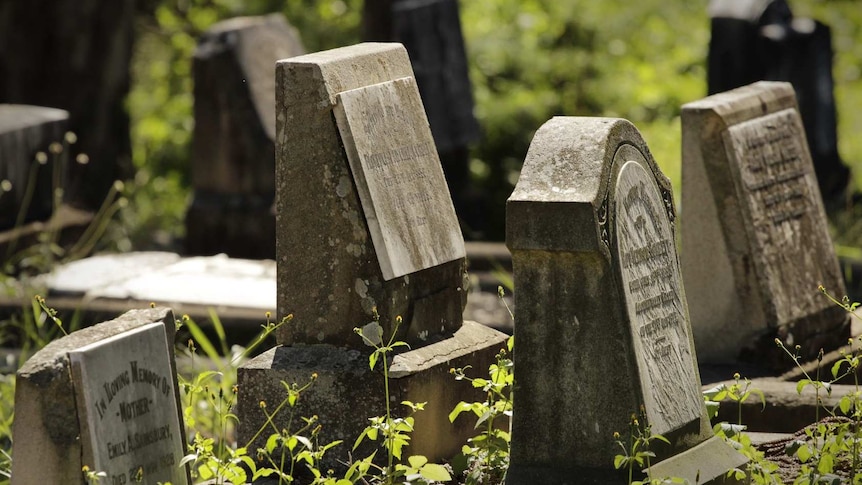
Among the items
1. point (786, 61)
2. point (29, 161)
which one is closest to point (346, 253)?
point (29, 161)

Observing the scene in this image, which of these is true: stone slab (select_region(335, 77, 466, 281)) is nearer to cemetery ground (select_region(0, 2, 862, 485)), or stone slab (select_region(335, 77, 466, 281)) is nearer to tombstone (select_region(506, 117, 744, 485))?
cemetery ground (select_region(0, 2, 862, 485))

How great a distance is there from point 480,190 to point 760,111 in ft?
15.8

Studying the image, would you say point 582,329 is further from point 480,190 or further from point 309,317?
point 480,190

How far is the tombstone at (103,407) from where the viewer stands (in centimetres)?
338

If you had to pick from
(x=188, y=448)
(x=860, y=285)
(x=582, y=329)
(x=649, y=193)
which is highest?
(x=649, y=193)

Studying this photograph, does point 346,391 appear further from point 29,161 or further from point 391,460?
point 29,161

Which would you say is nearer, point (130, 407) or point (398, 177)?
point (130, 407)

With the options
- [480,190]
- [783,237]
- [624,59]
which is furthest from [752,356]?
[624,59]

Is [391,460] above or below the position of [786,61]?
below

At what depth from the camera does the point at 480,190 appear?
1044cm

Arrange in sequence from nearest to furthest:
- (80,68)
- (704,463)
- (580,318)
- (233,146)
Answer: (580,318) → (704,463) → (233,146) → (80,68)

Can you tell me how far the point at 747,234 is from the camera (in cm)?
550

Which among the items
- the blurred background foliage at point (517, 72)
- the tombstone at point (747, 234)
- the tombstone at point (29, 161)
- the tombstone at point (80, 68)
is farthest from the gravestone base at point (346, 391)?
the blurred background foliage at point (517, 72)

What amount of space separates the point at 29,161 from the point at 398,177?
406 centimetres
